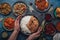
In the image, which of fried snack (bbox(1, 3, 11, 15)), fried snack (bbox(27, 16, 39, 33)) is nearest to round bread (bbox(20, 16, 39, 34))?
fried snack (bbox(27, 16, 39, 33))

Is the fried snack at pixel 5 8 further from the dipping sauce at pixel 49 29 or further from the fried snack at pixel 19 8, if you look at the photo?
the dipping sauce at pixel 49 29

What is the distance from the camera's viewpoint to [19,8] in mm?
1501

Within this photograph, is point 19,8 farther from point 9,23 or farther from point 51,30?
point 51,30

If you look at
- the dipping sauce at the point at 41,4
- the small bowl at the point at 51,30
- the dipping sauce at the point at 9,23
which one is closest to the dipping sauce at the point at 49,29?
the small bowl at the point at 51,30

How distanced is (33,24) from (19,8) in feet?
0.55

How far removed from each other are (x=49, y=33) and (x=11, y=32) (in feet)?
0.96

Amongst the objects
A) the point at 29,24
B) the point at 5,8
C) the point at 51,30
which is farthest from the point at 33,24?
the point at 5,8

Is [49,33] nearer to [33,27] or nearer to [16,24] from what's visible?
[33,27]

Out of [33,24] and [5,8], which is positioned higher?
[5,8]

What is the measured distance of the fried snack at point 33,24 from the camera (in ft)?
4.84

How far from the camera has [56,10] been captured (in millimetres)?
1488

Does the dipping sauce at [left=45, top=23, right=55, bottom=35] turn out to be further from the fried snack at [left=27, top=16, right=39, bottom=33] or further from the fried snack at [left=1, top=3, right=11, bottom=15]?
the fried snack at [left=1, top=3, right=11, bottom=15]

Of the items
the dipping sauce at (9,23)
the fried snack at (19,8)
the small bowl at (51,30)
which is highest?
the fried snack at (19,8)

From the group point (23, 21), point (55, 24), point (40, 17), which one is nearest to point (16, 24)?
point (23, 21)
